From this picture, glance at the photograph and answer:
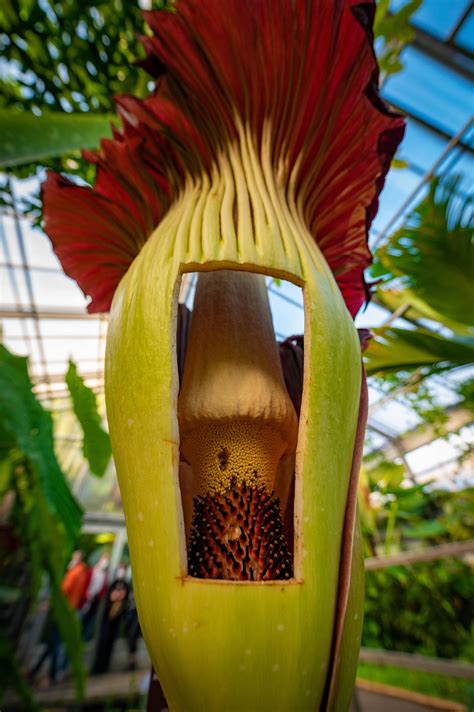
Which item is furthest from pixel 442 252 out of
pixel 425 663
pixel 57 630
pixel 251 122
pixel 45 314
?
pixel 45 314

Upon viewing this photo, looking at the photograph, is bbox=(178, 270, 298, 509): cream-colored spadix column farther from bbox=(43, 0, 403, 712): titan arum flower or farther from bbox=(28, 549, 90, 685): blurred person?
bbox=(28, 549, 90, 685): blurred person

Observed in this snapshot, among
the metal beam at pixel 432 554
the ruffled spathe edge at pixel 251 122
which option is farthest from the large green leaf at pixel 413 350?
the metal beam at pixel 432 554

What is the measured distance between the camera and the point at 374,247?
1.94 metres

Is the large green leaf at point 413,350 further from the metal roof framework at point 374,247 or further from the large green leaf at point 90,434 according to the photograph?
the large green leaf at point 90,434

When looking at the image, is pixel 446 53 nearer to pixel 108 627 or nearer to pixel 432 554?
pixel 432 554

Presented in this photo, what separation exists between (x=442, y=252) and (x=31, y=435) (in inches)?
43.1

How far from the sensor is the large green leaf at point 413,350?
1037mm

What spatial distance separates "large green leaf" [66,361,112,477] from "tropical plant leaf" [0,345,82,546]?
502 millimetres

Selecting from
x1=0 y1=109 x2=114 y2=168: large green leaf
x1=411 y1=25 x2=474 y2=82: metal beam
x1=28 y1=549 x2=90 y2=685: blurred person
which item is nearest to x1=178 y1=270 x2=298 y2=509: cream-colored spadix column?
x1=0 y1=109 x2=114 y2=168: large green leaf

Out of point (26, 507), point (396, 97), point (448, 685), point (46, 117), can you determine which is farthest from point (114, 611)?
point (396, 97)

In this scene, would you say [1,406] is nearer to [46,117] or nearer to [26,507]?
[46,117]

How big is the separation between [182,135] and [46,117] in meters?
0.23

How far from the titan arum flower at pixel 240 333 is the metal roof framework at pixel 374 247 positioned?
0.08 meters

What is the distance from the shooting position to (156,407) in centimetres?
23
